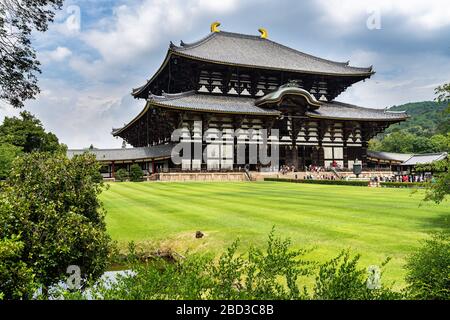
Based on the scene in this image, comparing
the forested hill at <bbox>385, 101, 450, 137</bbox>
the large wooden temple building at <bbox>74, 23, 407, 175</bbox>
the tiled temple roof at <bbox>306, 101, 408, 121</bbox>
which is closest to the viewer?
the large wooden temple building at <bbox>74, 23, 407, 175</bbox>

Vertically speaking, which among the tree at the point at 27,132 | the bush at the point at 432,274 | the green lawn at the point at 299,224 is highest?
the tree at the point at 27,132

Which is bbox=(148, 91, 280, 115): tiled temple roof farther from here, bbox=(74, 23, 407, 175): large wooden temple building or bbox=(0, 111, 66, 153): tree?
bbox=(0, 111, 66, 153): tree

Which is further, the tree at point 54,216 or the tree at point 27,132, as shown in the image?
the tree at point 27,132

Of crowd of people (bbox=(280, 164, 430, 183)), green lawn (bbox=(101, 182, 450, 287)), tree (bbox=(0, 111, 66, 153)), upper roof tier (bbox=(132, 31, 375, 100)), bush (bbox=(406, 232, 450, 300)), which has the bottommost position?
green lawn (bbox=(101, 182, 450, 287))

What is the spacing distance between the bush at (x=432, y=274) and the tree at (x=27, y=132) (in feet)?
157

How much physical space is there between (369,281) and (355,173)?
139ft

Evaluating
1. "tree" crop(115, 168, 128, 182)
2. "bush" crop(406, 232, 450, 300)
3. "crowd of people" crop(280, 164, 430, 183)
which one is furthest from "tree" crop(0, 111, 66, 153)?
"bush" crop(406, 232, 450, 300)

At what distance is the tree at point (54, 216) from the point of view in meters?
7.38

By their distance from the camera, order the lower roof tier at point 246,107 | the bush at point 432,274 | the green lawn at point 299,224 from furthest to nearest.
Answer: the lower roof tier at point 246,107 < the green lawn at point 299,224 < the bush at point 432,274

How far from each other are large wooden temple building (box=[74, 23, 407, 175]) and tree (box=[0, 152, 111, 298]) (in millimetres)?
31090

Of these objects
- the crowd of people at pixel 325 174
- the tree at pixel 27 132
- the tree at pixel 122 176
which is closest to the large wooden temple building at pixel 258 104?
the crowd of people at pixel 325 174

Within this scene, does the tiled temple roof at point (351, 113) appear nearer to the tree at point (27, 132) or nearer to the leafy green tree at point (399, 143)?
the tree at point (27, 132)

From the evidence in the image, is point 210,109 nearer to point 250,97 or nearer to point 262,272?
point 250,97

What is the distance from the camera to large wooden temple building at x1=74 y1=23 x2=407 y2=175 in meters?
43.5
